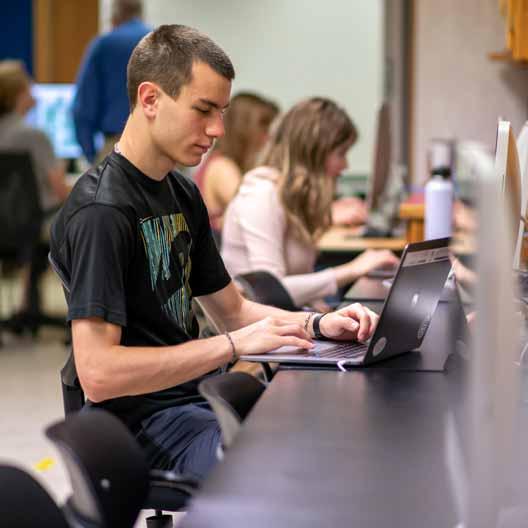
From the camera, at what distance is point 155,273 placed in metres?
1.76

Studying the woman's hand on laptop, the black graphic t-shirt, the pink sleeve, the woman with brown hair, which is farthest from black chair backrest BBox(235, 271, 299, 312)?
the woman with brown hair

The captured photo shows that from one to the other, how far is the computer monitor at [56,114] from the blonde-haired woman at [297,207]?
374 centimetres

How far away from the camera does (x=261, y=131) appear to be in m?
4.45

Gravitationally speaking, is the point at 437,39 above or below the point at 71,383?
above

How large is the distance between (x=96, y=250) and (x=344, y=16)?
5793 millimetres

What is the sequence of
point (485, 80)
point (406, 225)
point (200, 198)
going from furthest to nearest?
point (485, 80) < point (406, 225) < point (200, 198)

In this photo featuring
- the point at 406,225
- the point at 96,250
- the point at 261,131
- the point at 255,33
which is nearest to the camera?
the point at 96,250

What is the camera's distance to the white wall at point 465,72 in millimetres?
5121

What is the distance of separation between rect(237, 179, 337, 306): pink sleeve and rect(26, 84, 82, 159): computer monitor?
151 inches

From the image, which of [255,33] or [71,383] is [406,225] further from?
[255,33]

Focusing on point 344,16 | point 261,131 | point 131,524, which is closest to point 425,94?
point 261,131

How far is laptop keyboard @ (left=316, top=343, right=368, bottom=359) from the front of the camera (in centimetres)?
171

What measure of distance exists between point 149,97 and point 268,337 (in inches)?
18.0

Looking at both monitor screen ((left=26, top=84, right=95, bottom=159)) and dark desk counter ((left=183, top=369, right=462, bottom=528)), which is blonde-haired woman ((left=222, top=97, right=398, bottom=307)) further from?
monitor screen ((left=26, top=84, right=95, bottom=159))
